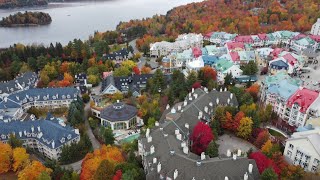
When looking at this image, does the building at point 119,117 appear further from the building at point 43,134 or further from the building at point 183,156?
the building at point 183,156

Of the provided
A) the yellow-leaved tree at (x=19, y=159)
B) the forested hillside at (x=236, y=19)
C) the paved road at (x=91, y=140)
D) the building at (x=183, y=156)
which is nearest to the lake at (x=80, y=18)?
the forested hillside at (x=236, y=19)

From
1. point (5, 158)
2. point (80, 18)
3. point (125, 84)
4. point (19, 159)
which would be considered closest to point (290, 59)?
point (125, 84)

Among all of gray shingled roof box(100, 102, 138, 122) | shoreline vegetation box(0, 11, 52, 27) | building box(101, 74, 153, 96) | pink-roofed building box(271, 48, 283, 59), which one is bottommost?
gray shingled roof box(100, 102, 138, 122)

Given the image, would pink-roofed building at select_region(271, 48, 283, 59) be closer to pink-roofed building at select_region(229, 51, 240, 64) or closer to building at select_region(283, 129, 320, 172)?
pink-roofed building at select_region(229, 51, 240, 64)

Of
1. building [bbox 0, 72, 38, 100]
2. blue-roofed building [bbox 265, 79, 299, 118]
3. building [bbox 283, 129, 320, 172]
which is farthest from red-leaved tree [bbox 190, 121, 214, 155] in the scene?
building [bbox 0, 72, 38, 100]

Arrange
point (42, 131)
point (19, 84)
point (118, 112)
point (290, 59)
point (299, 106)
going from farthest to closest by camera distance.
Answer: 1. point (290, 59)
2. point (19, 84)
3. point (118, 112)
4. point (299, 106)
5. point (42, 131)

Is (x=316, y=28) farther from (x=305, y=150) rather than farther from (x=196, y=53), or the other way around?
(x=305, y=150)
